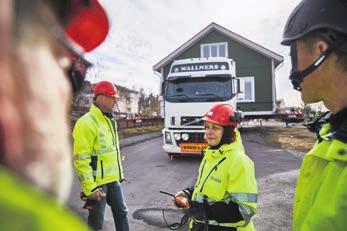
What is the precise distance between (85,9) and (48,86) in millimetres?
212

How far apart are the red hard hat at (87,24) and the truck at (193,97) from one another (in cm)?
947

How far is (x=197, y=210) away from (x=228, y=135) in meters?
0.70

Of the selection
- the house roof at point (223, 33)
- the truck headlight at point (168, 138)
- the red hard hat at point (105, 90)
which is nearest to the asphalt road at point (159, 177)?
the truck headlight at point (168, 138)

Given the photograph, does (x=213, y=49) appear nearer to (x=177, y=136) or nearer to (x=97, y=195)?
(x=177, y=136)

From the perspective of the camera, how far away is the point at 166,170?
9703 millimetres

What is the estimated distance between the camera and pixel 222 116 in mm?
3146

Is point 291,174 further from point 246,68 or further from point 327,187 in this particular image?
point 246,68

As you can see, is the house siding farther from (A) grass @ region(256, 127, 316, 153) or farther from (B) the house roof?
(A) grass @ region(256, 127, 316, 153)

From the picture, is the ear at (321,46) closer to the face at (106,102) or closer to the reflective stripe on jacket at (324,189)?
the reflective stripe on jacket at (324,189)

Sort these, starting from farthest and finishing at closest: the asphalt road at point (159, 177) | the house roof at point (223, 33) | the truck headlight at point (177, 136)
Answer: the house roof at point (223, 33) < the truck headlight at point (177, 136) < the asphalt road at point (159, 177)

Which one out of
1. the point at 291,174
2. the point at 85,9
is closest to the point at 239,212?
the point at 85,9

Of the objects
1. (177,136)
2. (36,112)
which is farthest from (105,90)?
(177,136)

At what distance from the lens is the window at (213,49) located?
25.8 m

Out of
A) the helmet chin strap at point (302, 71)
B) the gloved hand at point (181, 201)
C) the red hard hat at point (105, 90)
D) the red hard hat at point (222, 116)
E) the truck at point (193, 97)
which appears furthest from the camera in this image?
the truck at point (193, 97)
